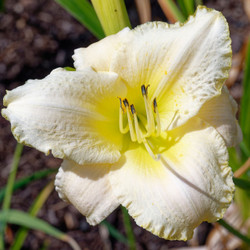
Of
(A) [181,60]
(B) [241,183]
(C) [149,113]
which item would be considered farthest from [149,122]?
(B) [241,183]

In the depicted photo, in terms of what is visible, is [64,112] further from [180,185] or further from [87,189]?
[180,185]

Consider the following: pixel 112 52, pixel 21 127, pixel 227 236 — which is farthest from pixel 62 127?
pixel 227 236

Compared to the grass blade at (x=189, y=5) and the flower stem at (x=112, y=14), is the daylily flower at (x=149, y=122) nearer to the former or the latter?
the flower stem at (x=112, y=14)

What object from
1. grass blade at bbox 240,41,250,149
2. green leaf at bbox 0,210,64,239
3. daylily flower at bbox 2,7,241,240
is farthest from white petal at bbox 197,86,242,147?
green leaf at bbox 0,210,64,239

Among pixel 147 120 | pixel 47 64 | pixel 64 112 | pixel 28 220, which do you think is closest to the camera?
pixel 64 112

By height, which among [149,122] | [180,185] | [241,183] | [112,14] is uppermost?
[112,14]

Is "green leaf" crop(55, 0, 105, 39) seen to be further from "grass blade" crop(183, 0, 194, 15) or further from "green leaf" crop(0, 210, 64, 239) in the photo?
"green leaf" crop(0, 210, 64, 239)

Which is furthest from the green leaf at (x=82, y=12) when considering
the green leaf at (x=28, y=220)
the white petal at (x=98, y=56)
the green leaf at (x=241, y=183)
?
the green leaf at (x=28, y=220)
